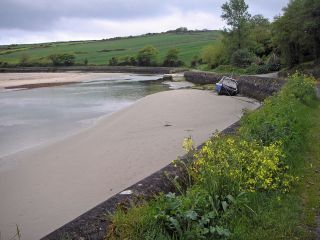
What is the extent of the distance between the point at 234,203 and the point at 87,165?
674 centimetres

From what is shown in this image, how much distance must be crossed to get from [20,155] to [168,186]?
796cm

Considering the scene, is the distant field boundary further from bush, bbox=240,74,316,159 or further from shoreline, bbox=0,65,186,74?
bush, bbox=240,74,316,159

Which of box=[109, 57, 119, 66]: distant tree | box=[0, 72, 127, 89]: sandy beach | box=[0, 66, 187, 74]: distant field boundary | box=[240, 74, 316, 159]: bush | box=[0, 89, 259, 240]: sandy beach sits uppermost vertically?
box=[240, 74, 316, 159]: bush

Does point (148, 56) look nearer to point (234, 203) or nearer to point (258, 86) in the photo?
point (258, 86)

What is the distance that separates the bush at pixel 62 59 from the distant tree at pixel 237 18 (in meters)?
59.4

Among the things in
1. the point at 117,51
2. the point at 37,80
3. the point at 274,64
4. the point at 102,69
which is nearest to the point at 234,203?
the point at 274,64

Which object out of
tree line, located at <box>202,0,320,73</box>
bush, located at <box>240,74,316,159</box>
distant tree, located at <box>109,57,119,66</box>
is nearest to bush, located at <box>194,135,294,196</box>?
bush, located at <box>240,74,316,159</box>

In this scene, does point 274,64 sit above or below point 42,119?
above

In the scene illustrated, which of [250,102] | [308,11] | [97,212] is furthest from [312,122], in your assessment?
[308,11]

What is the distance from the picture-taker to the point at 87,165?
11281mm

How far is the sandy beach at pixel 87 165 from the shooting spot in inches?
319

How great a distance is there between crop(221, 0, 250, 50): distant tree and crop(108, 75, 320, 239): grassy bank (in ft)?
150

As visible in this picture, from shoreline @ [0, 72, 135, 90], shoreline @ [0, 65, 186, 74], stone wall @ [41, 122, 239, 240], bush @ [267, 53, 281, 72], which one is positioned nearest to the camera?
stone wall @ [41, 122, 239, 240]

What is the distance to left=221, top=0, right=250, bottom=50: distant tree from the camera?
5119 centimetres
